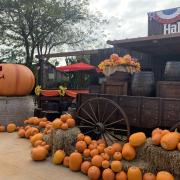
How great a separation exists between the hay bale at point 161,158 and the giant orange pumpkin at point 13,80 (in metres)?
5.00

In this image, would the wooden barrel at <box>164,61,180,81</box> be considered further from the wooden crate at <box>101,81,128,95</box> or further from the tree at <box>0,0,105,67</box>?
the tree at <box>0,0,105,67</box>

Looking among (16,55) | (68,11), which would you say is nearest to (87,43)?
(68,11)

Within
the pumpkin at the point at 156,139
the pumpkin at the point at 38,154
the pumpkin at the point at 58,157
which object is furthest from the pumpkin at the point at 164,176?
the pumpkin at the point at 38,154

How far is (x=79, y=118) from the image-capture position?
5.96m

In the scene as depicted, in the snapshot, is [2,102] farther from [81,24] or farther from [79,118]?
[81,24]

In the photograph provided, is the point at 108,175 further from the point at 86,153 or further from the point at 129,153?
the point at 86,153

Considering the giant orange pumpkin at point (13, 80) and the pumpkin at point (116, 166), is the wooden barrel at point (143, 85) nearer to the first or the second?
the pumpkin at point (116, 166)

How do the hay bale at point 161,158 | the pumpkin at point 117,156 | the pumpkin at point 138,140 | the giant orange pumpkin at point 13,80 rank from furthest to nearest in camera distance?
1. the giant orange pumpkin at point 13,80
2. the pumpkin at point 117,156
3. the pumpkin at point 138,140
4. the hay bale at point 161,158

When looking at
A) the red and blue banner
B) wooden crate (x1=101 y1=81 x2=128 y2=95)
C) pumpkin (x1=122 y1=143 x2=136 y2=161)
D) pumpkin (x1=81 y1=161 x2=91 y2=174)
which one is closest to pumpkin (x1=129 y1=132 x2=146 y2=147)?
pumpkin (x1=122 y1=143 x2=136 y2=161)

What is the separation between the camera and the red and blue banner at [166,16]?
35.4 ft

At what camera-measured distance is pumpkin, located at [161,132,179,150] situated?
155 inches

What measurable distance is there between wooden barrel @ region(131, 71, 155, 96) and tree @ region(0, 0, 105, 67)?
14.1 meters

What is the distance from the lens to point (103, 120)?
5605mm

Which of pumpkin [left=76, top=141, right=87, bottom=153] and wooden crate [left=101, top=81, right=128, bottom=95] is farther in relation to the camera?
wooden crate [left=101, top=81, right=128, bottom=95]
